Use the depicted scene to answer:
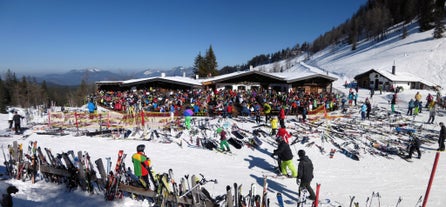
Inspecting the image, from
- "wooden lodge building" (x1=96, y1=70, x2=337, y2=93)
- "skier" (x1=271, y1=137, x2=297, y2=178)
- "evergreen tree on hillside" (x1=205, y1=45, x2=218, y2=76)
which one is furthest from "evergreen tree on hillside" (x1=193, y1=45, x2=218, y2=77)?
"skier" (x1=271, y1=137, x2=297, y2=178)

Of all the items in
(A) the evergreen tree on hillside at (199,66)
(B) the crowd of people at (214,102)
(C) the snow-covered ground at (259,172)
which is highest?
(A) the evergreen tree on hillside at (199,66)

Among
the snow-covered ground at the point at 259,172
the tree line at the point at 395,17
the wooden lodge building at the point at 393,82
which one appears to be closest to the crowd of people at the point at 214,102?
the snow-covered ground at the point at 259,172

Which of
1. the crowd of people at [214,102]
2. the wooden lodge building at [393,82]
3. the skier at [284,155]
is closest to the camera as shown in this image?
the skier at [284,155]

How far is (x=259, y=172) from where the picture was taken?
9.71 m

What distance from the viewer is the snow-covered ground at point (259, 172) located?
22.0 feet

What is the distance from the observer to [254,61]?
18662cm

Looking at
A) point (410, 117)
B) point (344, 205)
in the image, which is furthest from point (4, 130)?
point (410, 117)

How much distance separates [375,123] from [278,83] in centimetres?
1314

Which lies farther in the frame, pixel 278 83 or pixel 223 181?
pixel 278 83

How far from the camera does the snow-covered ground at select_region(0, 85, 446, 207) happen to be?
6.71 metres

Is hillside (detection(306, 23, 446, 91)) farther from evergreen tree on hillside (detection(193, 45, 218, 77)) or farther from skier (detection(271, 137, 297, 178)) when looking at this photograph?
skier (detection(271, 137, 297, 178))

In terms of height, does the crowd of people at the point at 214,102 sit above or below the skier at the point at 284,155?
above

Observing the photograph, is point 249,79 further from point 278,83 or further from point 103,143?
point 103,143

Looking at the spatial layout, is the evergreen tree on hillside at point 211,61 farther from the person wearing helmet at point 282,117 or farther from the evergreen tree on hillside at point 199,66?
the person wearing helmet at point 282,117
